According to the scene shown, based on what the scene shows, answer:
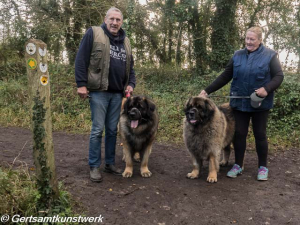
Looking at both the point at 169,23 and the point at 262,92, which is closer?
the point at 262,92

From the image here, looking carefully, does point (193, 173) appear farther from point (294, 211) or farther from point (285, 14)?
point (285, 14)

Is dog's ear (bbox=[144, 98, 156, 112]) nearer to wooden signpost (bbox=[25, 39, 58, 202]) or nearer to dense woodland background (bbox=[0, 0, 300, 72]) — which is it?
wooden signpost (bbox=[25, 39, 58, 202])

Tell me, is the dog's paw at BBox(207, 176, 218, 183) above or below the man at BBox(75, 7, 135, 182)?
below

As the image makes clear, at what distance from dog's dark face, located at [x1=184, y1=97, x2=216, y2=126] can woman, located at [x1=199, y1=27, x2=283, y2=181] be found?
1.09 ft

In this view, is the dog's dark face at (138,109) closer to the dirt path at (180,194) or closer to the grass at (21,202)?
the dirt path at (180,194)

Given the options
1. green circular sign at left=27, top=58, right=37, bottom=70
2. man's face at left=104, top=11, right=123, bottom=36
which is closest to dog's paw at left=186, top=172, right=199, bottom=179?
man's face at left=104, top=11, right=123, bottom=36

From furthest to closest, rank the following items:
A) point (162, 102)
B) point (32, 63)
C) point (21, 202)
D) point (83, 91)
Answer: point (162, 102) → point (83, 91) → point (21, 202) → point (32, 63)

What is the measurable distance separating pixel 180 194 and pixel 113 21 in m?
2.47

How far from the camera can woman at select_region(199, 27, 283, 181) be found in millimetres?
3738

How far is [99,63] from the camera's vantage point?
3605 millimetres

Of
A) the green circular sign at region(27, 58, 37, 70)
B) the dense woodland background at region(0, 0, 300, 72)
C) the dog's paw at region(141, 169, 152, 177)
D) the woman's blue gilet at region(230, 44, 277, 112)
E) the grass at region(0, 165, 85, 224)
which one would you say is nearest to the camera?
the green circular sign at region(27, 58, 37, 70)

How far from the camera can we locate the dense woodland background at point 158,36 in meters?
9.87

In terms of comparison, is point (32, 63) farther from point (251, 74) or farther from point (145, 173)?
point (251, 74)

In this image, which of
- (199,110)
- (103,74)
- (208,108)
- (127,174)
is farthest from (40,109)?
(208,108)
